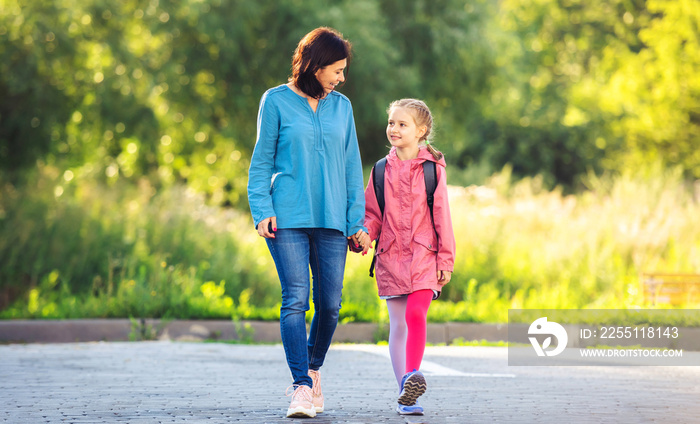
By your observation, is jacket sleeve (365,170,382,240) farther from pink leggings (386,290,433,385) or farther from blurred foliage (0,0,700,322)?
blurred foliage (0,0,700,322)

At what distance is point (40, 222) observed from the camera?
11.9m

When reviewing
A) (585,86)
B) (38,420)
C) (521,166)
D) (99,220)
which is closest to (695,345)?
(38,420)

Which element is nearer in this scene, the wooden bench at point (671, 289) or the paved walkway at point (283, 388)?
the paved walkway at point (283, 388)

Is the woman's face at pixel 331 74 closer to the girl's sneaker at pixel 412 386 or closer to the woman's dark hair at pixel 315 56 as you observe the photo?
the woman's dark hair at pixel 315 56

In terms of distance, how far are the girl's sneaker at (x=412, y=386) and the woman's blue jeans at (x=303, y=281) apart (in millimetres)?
513

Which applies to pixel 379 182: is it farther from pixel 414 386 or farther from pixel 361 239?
pixel 414 386

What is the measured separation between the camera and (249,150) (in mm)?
21703

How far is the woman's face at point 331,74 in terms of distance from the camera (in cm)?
499

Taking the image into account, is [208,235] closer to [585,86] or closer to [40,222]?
[40,222]

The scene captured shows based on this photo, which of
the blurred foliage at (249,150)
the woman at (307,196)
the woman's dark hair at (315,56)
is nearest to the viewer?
the woman at (307,196)

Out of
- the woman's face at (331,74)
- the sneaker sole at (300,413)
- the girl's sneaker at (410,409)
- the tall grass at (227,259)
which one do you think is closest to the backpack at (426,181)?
the woman's face at (331,74)

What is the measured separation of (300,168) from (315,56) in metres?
0.62

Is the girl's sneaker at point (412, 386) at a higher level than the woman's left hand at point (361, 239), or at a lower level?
lower

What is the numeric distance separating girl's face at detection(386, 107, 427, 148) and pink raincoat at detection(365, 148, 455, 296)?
0.32 feet
